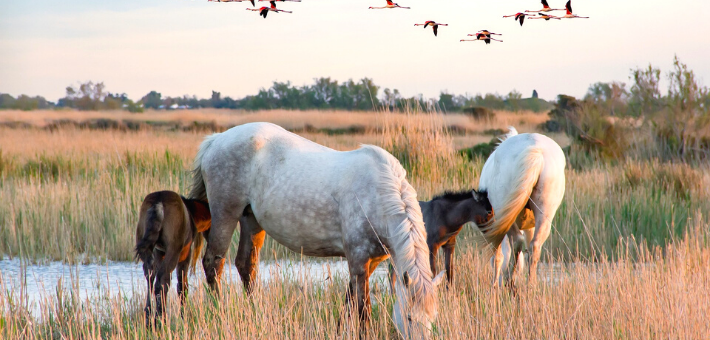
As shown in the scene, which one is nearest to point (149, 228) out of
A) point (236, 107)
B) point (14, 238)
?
point (14, 238)

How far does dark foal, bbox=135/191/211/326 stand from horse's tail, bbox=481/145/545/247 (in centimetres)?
248

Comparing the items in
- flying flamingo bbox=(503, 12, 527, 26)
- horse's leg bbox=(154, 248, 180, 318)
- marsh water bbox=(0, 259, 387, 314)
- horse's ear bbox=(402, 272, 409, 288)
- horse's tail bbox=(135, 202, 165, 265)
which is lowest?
marsh water bbox=(0, 259, 387, 314)

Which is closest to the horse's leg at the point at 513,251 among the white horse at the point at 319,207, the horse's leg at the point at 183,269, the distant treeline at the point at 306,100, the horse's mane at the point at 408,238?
the white horse at the point at 319,207

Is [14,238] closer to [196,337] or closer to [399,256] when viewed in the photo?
[196,337]

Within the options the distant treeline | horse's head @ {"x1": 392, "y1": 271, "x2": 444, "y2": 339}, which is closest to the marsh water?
horse's head @ {"x1": 392, "y1": 271, "x2": 444, "y2": 339}

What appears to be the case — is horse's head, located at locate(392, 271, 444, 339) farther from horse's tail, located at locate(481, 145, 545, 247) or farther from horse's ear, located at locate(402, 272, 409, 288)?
horse's tail, located at locate(481, 145, 545, 247)

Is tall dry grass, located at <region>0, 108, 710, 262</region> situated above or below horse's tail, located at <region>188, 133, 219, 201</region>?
below

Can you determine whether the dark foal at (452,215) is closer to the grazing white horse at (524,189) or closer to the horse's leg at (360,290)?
the grazing white horse at (524,189)

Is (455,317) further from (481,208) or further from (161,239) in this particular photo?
(161,239)

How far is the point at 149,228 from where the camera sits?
4.45 metres

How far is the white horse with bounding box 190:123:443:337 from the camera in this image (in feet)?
12.4

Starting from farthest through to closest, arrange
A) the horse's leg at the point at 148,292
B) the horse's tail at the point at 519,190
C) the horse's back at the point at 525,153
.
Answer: the horse's back at the point at 525,153, the horse's tail at the point at 519,190, the horse's leg at the point at 148,292

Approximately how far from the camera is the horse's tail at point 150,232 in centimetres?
443

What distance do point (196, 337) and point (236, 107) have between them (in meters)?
44.4
